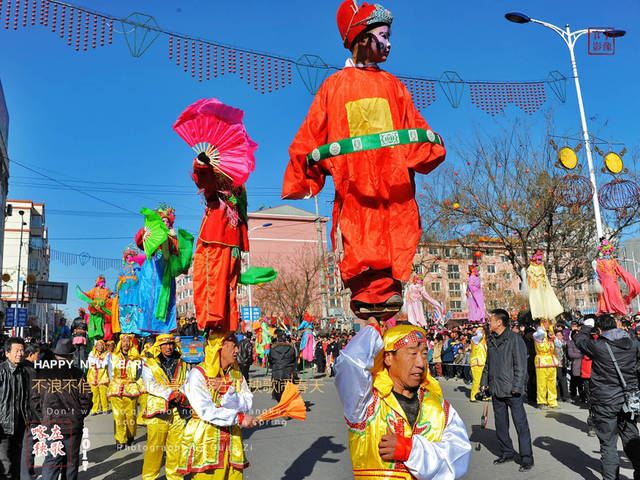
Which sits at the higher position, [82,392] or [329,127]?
[329,127]

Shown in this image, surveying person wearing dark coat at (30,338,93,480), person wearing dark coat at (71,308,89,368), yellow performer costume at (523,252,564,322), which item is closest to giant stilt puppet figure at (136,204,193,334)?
person wearing dark coat at (30,338,93,480)

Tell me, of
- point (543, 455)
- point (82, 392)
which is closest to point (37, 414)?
point (82, 392)

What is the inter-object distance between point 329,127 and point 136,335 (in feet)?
24.1

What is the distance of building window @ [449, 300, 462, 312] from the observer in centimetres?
6575

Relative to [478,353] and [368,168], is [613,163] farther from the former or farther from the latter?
[368,168]

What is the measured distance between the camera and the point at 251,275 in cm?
621

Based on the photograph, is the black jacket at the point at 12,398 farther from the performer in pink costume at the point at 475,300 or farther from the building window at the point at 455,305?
the building window at the point at 455,305

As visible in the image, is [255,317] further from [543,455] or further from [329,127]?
[329,127]

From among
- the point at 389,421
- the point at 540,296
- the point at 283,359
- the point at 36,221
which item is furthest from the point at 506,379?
the point at 36,221

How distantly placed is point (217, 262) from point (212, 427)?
163 centimetres

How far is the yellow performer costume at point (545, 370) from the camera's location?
12547 mm

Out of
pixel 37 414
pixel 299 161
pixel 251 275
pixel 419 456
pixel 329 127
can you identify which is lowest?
pixel 37 414

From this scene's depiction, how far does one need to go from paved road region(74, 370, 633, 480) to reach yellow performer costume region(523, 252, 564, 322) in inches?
85.4

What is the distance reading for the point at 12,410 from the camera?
20.7 feet
